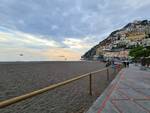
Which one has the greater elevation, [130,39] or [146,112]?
[130,39]

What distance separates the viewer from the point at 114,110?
562cm

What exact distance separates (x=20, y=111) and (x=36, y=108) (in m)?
0.72

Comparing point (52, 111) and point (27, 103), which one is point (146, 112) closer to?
point (52, 111)

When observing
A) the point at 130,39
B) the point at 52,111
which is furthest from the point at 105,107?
the point at 130,39

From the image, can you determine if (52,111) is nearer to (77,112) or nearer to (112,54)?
(77,112)

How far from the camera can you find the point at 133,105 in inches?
245

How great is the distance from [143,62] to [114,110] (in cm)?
3334

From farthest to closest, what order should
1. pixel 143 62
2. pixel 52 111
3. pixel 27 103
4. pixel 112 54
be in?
pixel 112 54 → pixel 143 62 → pixel 27 103 → pixel 52 111

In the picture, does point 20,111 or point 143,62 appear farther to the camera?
point 143,62

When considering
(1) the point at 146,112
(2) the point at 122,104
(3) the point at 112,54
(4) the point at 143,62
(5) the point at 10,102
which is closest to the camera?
(5) the point at 10,102

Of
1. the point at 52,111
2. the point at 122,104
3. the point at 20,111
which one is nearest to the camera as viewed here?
the point at 122,104

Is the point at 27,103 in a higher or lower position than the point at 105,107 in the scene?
lower

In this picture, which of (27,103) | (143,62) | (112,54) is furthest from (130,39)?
(27,103)

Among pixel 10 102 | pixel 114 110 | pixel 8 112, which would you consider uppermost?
pixel 10 102
